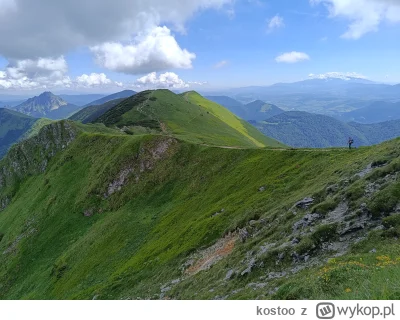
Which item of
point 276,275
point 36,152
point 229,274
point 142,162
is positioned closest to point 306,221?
point 276,275

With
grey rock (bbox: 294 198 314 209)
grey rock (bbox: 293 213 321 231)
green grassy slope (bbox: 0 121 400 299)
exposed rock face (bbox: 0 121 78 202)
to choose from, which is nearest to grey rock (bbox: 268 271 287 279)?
green grassy slope (bbox: 0 121 400 299)

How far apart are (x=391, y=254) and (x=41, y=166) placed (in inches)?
4857

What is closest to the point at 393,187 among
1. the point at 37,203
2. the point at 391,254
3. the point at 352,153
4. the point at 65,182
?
the point at 391,254

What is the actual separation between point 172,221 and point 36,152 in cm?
9464

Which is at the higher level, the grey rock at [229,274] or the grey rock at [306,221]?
the grey rock at [306,221]

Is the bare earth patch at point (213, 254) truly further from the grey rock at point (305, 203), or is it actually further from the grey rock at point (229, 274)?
the grey rock at point (305, 203)

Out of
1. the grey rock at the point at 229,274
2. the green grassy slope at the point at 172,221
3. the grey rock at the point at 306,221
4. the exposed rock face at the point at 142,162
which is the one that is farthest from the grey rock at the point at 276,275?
the exposed rock face at the point at 142,162

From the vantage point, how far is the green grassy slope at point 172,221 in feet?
72.9

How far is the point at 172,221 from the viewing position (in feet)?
177

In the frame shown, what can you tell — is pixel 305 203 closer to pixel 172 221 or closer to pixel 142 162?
pixel 172 221

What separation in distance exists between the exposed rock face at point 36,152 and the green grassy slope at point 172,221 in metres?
10.8

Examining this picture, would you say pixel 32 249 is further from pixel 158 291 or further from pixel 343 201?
pixel 343 201

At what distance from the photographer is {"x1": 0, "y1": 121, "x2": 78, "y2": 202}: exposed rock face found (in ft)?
379

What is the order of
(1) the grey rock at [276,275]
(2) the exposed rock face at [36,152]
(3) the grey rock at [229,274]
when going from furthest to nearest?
(2) the exposed rock face at [36,152] < (3) the grey rock at [229,274] < (1) the grey rock at [276,275]
